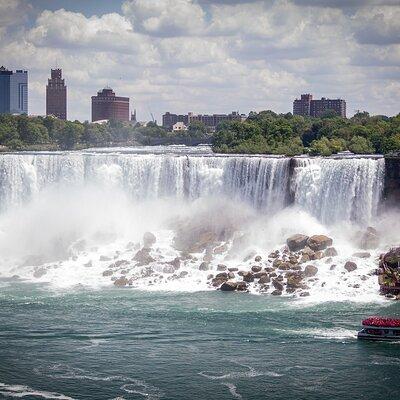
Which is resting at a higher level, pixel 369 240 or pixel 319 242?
pixel 369 240

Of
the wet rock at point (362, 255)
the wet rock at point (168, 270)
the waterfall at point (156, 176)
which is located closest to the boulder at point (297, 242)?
the wet rock at point (362, 255)

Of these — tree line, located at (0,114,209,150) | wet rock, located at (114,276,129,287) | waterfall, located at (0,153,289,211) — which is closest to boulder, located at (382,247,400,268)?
waterfall, located at (0,153,289,211)

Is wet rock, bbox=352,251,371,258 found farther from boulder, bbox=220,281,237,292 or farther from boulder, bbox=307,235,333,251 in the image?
boulder, bbox=220,281,237,292

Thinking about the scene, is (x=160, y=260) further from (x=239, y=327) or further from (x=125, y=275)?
(x=239, y=327)

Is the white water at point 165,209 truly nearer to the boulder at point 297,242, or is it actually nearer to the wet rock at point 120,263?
the wet rock at point 120,263

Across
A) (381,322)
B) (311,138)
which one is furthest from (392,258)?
(311,138)

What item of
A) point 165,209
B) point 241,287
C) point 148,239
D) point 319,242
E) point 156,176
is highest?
point 156,176

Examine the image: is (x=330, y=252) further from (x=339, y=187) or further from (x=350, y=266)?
(x=339, y=187)
